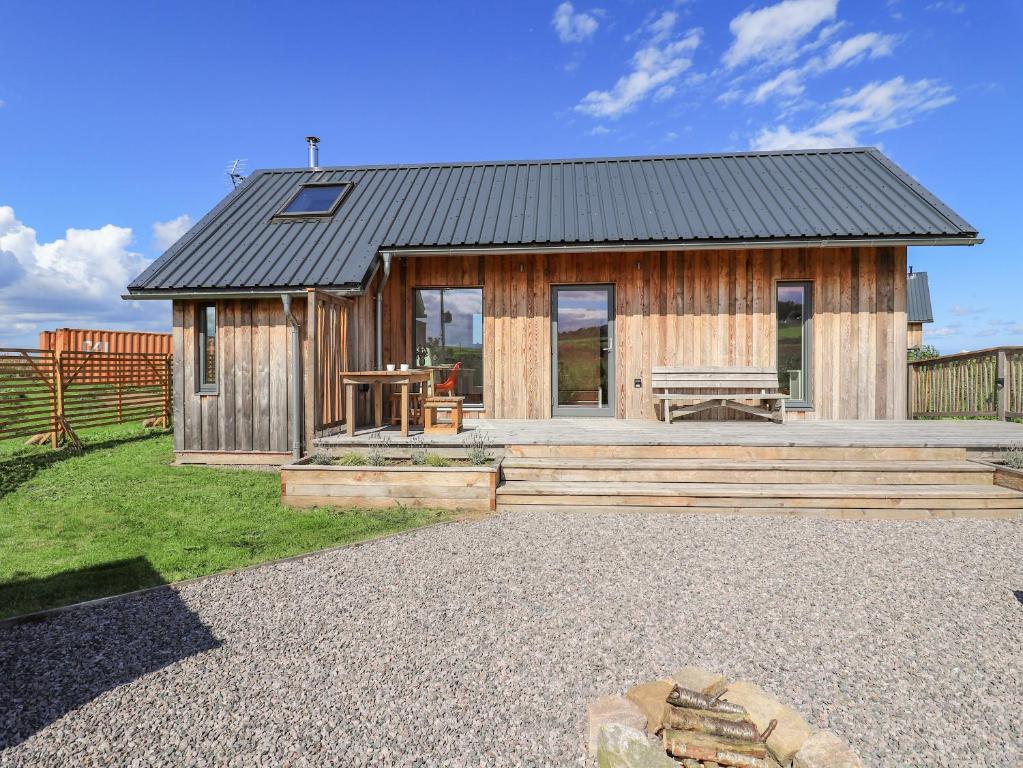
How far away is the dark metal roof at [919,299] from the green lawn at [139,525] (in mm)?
28882

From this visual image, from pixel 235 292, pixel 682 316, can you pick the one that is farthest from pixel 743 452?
pixel 235 292

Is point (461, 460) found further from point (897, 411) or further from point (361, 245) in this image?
point (897, 411)

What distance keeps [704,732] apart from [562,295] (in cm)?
687

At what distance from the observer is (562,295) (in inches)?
322

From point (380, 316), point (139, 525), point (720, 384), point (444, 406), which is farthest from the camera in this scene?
point (380, 316)

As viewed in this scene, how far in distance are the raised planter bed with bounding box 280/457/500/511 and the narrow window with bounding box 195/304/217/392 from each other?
296 centimetres

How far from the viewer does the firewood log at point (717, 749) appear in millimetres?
1754

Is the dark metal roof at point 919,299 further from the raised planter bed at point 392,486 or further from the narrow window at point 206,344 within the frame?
the narrow window at point 206,344

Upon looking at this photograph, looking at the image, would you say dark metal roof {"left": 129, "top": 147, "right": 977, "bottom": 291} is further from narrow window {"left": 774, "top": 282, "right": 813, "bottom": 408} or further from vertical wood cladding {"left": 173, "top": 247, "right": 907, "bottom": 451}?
narrow window {"left": 774, "top": 282, "right": 813, "bottom": 408}

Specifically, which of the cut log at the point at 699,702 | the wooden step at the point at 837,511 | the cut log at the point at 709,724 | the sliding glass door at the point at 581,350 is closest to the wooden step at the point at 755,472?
the wooden step at the point at 837,511

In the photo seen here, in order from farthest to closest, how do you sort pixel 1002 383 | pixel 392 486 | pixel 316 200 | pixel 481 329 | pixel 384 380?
1. pixel 316 200
2. pixel 481 329
3. pixel 1002 383
4. pixel 384 380
5. pixel 392 486

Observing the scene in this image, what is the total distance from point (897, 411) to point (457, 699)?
8260 millimetres

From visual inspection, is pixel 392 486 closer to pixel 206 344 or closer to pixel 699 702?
pixel 699 702

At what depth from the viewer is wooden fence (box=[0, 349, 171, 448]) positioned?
8.13 metres
